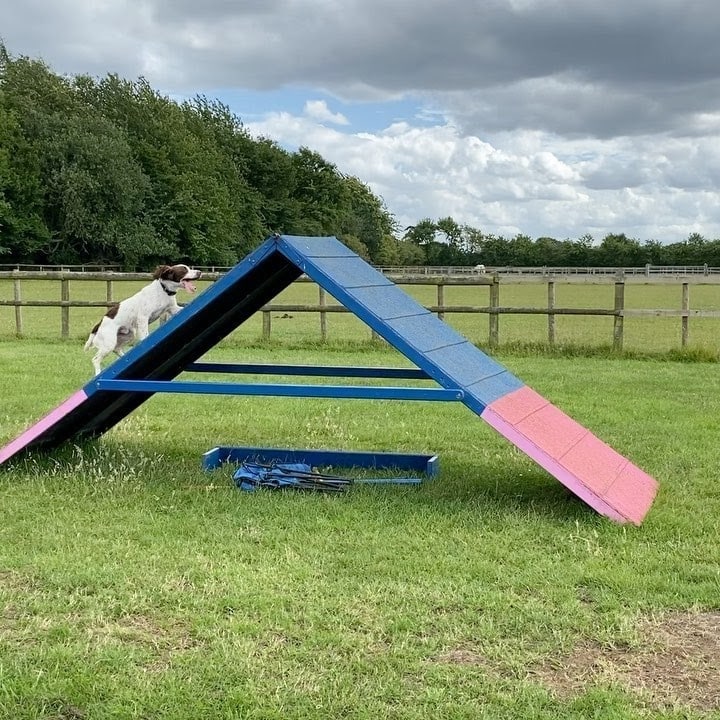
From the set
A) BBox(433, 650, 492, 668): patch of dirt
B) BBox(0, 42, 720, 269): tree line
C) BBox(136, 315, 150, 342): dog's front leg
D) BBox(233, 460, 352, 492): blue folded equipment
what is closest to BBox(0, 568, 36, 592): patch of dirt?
BBox(233, 460, 352, 492): blue folded equipment

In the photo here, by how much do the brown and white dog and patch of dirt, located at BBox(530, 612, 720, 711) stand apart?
18.9 ft

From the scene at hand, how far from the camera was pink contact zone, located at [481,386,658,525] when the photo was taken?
5207mm

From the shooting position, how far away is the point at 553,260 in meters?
108

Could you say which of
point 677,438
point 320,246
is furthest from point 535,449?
point 677,438

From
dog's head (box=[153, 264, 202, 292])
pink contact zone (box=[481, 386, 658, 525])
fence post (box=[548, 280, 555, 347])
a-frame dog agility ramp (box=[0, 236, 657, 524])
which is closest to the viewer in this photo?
pink contact zone (box=[481, 386, 658, 525])

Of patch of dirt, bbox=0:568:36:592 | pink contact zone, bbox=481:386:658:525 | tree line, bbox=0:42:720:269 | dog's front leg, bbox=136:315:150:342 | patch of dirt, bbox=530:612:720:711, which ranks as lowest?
patch of dirt, bbox=530:612:720:711

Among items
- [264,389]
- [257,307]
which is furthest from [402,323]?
[257,307]

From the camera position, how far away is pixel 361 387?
578 cm

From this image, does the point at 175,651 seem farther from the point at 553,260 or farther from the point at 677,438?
the point at 553,260

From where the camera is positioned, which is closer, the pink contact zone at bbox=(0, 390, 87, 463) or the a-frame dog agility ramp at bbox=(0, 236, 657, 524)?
the a-frame dog agility ramp at bbox=(0, 236, 657, 524)

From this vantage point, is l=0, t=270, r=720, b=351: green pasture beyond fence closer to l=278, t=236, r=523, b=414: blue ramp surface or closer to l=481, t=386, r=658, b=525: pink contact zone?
l=278, t=236, r=523, b=414: blue ramp surface

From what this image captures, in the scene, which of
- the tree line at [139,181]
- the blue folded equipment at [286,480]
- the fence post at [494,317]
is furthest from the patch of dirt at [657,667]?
the tree line at [139,181]

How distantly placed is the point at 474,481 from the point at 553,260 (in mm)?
105378

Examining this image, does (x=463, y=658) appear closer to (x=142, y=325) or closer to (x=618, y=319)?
(x=142, y=325)
